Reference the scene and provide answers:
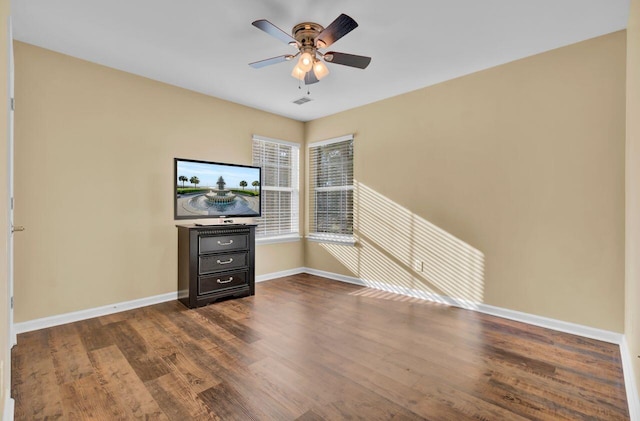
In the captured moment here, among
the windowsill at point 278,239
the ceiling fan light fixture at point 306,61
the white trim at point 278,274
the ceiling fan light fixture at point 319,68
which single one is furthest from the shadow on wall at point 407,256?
the ceiling fan light fixture at point 306,61

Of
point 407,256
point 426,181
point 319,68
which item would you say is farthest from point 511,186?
point 319,68

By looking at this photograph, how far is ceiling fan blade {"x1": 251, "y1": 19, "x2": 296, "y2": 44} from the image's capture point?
208cm

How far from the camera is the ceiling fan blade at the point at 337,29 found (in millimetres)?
2021

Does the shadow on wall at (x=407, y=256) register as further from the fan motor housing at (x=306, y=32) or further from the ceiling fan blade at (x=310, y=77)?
the fan motor housing at (x=306, y=32)

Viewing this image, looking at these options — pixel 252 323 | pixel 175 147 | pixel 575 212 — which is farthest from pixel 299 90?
pixel 575 212

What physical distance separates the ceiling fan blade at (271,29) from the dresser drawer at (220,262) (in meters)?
2.45

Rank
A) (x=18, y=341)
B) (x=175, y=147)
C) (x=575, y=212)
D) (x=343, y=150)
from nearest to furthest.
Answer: (x=18, y=341) → (x=575, y=212) → (x=175, y=147) → (x=343, y=150)

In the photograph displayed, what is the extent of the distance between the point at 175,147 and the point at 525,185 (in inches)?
151

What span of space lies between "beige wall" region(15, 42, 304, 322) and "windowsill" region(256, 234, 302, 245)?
50.0 inches

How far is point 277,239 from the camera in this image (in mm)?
4887

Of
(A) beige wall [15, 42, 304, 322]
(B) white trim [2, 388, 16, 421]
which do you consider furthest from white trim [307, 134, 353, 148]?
Result: (B) white trim [2, 388, 16, 421]

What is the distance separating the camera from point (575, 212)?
278cm

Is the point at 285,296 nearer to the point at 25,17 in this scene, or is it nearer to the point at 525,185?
the point at 525,185

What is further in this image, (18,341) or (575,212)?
(575,212)
